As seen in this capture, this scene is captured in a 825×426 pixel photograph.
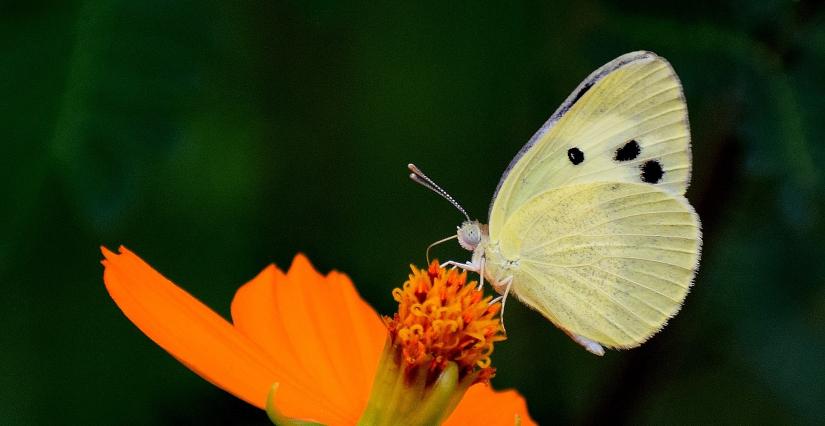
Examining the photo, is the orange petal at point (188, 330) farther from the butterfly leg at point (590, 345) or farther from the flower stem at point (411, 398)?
the butterfly leg at point (590, 345)

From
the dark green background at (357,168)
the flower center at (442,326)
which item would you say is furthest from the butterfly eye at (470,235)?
the dark green background at (357,168)

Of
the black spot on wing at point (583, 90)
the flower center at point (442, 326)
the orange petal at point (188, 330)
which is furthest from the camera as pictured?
the black spot on wing at point (583, 90)

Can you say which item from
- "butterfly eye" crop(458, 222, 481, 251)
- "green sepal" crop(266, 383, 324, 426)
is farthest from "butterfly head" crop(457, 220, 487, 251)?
"green sepal" crop(266, 383, 324, 426)

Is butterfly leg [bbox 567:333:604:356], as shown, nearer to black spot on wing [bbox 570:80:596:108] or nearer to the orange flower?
the orange flower

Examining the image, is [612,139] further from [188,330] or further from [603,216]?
[188,330]

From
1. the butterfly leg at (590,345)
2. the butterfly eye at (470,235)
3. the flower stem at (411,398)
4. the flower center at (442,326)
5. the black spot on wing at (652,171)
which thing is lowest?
the flower stem at (411,398)

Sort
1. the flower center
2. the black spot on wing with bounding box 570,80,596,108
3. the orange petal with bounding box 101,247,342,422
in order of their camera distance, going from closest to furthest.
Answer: the orange petal with bounding box 101,247,342,422 < the flower center < the black spot on wing with bounding box 570,80,596,108

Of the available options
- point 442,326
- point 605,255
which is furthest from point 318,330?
point 605,255

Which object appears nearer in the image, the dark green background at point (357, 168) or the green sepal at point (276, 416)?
the green sepal at point (276, 416)
